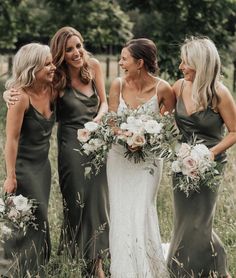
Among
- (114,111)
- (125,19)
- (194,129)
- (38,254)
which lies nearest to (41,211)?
(38,254)

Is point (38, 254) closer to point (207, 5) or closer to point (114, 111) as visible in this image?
point (114, 111)

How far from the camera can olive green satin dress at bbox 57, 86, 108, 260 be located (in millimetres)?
6039

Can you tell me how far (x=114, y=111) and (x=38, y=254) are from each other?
4.37 feet

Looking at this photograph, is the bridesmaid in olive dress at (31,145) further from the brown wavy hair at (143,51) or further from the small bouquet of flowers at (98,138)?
the brown wavy hair at (143,51)

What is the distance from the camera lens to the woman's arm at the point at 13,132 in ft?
17.9

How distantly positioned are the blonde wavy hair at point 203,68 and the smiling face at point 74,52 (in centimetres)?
97

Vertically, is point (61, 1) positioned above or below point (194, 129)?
below

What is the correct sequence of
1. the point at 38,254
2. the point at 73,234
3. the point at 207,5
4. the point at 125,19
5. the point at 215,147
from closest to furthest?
the point at 215,147, the point at 38,254, the point at 73,234, the point at 207,5, the point at 125,19

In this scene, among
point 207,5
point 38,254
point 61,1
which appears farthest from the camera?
point 61,1

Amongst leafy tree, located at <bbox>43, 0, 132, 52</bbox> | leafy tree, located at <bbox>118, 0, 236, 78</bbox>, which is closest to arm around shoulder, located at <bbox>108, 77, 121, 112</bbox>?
leafy tree, located at <bbox>118, 0, 236, 78</bbox>

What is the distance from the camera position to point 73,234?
20.3 feet

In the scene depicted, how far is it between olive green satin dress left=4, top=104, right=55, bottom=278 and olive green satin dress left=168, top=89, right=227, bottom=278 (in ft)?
3.50

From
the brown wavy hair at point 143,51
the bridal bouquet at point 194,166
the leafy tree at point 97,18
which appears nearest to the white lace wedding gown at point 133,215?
the brown wavy hair at point 143,51

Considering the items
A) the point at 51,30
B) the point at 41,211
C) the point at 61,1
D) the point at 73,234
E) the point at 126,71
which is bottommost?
the point at 51,30
